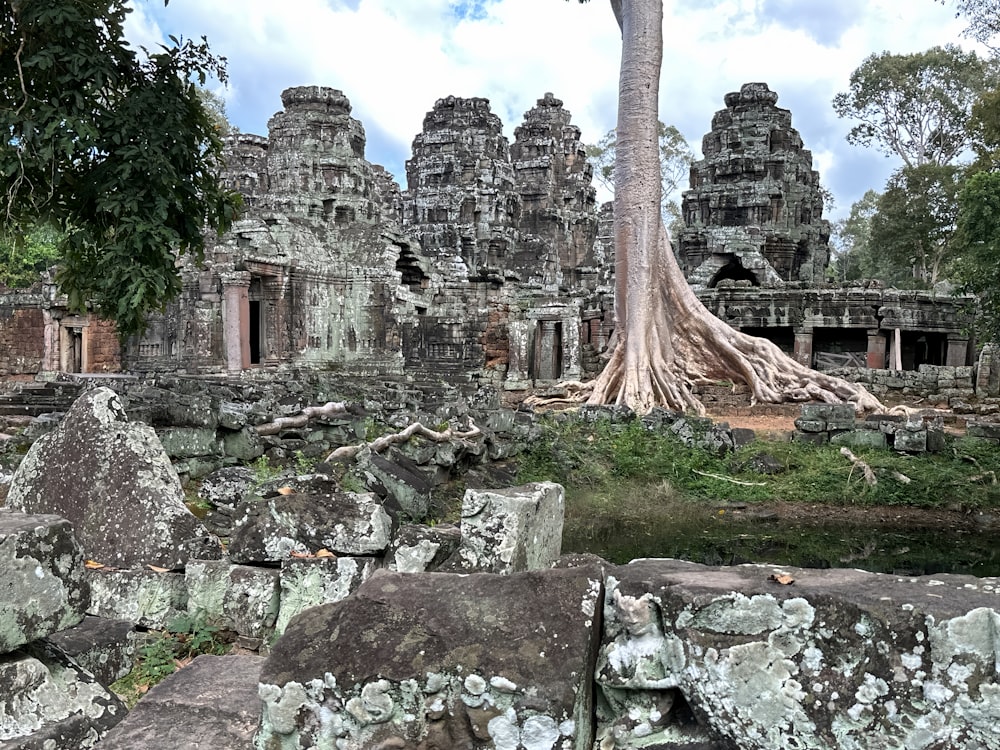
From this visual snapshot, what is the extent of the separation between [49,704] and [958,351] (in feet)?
71.4

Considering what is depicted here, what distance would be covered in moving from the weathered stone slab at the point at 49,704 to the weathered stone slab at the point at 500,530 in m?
1.20

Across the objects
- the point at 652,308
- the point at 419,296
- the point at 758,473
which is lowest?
the point at 758,473

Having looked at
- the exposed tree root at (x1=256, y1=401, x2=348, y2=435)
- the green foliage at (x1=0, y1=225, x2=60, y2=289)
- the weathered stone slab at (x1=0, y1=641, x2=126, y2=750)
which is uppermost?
the green foliage at (x1=0, y1=225, x2=60, y2=289)

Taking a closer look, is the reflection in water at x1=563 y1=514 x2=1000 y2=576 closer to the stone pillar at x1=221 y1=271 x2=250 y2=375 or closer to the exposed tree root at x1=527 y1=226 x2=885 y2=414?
the exposed tree root at x1=527 y1=226 x2=885 y2=414

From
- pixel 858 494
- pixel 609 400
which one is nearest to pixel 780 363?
pixel 609 400

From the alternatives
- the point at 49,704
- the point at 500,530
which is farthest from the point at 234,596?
the point at 500,530

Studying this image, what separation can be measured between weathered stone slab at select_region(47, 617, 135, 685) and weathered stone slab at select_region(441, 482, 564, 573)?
1354 millimetres

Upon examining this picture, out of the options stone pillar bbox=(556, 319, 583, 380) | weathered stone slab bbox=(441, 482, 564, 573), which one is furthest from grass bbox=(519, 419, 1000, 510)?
stone pillar bbox=(556, 319, 583, 380)

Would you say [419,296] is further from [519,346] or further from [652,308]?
[652,308]

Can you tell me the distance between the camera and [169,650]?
3.30 meters

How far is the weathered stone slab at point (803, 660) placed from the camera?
1.46 m


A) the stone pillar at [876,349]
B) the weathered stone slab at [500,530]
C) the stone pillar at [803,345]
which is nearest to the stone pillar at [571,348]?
the stone pillar at [803,345]

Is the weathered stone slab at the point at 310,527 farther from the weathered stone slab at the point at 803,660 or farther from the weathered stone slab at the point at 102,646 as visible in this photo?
the weathered stone slab at the point at 803,660

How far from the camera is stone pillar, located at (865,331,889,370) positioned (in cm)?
1955
